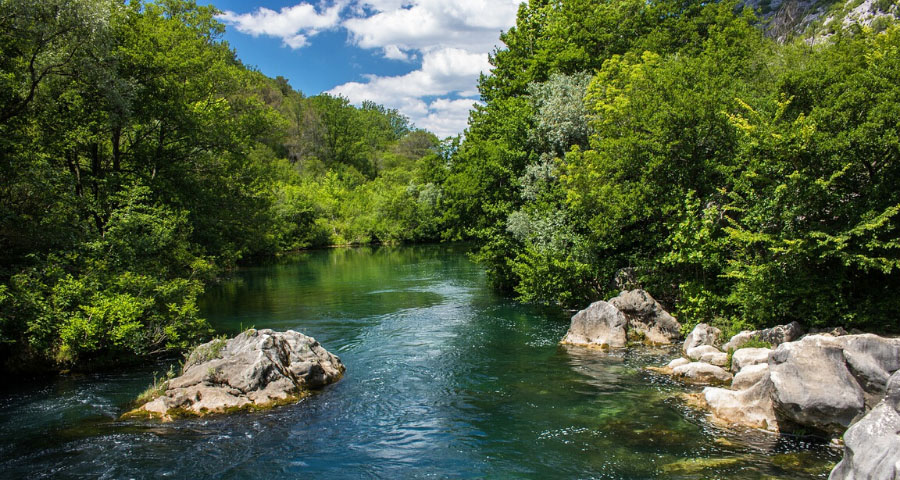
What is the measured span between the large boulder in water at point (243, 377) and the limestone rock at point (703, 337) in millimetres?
10799

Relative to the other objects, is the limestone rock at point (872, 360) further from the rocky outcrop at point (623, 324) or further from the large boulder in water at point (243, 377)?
the large boulder in water at point (243, 377)

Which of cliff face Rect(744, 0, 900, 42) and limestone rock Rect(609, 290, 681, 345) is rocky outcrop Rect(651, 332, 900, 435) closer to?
limestone rock Rect(609, 290, 681, 345)

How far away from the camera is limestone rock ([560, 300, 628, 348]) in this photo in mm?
18203

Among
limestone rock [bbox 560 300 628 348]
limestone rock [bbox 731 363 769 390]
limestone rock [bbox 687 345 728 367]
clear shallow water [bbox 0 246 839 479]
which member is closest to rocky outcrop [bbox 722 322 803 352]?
limestone rock [bbox 687 345 728 367]

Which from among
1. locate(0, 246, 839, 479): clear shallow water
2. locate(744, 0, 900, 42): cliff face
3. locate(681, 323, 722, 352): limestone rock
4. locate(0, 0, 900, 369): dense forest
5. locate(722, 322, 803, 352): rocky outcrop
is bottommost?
locate(0, 246, 839, 479): clear shallow water

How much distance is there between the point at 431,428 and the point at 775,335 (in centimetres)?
976

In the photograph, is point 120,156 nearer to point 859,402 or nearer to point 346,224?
point 859,402

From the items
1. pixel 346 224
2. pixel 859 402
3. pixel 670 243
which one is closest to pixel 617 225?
pixel 670 243

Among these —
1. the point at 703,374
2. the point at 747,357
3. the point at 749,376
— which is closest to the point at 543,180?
the point at 703,374

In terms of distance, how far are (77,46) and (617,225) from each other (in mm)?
20186

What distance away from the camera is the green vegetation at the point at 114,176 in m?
15.1

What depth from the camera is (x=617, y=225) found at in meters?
21.7

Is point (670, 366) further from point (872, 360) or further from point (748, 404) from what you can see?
point (872, 360)

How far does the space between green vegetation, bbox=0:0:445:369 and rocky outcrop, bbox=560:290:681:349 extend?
13.3 meters
